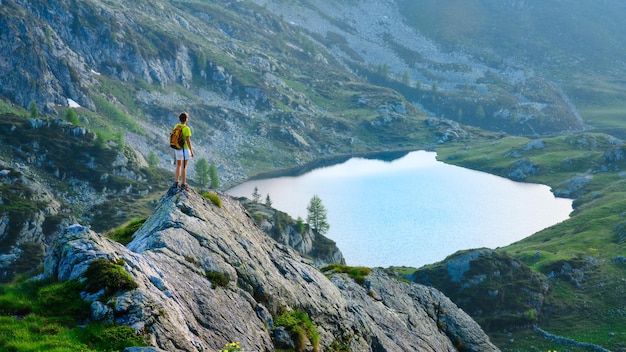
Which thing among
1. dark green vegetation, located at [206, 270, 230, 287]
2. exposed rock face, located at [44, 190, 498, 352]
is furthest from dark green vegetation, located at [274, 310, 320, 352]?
dark green vegetation, located at [206, 270, 230, 287]

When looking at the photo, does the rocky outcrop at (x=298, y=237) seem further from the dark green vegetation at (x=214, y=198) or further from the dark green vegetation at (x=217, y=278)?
the dark green vegetation at (x=217, y=278)

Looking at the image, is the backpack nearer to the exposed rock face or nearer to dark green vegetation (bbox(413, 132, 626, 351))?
the exposed rock face

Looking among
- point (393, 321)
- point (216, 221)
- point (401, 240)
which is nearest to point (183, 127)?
point (216, 221)

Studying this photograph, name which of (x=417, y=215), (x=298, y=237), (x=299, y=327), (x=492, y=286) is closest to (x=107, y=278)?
(x=299, y=327)

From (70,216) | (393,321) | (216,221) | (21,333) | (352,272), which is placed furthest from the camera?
(70,216)

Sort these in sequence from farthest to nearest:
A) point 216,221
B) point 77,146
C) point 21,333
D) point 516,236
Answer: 1. point 77,146
2. point 516,236
3. point 216,221
4. point 21,333

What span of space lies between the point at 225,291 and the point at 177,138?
8920mm

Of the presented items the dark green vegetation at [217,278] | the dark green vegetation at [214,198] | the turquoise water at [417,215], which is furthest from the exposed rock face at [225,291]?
the turquoise water at [417,215]

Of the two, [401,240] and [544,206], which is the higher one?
[544,206]

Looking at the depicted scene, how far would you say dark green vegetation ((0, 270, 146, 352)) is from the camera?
1497 centimetres

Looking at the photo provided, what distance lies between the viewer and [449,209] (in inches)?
6560

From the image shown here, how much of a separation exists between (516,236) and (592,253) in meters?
37.0

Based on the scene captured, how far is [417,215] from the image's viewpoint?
158750mm

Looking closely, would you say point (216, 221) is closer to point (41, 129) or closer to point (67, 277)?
point (67, 277)
